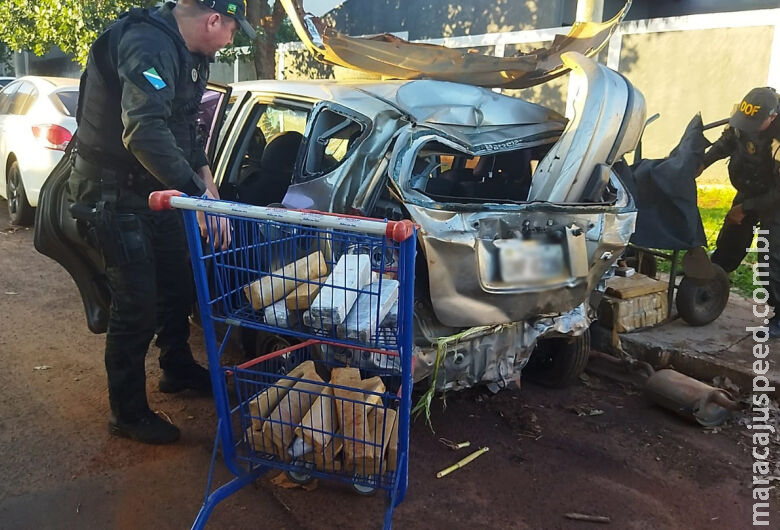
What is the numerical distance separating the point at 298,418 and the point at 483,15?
40.7 ft

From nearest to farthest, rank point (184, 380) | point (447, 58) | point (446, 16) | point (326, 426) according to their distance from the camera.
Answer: point (326, 426) → point (184, 380) → point (447, 58) → point (446, 16)

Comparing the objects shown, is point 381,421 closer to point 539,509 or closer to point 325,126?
point 539,509

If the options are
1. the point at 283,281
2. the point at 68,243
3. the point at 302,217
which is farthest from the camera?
the point at 68,243

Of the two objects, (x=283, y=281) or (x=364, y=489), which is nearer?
(x=283, y=281)

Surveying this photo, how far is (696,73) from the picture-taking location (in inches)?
397

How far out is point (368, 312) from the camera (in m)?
2.11

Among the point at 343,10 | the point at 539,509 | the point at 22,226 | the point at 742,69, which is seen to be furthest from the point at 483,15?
the point at 539,509

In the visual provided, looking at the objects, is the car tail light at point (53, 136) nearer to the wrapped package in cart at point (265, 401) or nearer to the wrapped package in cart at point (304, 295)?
the wrapped package in cart at point (265, 401)

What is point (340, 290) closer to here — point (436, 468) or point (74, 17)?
point (436, 468)

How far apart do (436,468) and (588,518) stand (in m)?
0.70

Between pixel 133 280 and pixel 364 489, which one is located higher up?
pixel 133 280

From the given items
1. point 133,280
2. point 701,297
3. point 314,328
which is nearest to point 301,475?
point 314,328

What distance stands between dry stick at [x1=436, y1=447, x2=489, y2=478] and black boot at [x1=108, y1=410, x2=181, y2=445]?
1291 millimetres

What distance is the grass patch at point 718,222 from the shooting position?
224 inches
